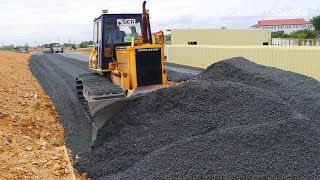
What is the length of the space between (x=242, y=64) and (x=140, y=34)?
8.91ft

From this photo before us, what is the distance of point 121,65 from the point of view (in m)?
9.07

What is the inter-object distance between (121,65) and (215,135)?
407cm

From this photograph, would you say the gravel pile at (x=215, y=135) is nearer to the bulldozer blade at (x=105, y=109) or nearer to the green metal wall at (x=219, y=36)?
the bulldozer blade at (x=105, y=109)

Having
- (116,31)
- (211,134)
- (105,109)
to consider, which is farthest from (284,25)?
(211,134)

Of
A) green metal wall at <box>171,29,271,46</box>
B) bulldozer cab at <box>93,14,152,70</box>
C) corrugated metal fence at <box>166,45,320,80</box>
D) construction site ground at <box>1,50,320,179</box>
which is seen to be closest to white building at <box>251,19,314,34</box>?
green metal wall at <box>171,29,271,46</box>

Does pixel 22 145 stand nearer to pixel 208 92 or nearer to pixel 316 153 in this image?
pixel 208 92

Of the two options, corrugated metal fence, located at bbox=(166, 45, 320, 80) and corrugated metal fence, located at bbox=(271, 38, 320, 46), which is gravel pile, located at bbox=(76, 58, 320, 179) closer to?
corrugated metal fence, located at bbox=(166, 45, 320, 80)

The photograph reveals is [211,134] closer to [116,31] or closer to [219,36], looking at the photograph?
[116,31]

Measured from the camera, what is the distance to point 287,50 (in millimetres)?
16859

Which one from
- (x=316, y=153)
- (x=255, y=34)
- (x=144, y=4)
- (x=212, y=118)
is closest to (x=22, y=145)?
(x=212, y=118)

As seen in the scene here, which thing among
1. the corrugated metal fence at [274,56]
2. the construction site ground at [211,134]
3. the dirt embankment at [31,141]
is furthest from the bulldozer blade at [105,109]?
the corrugated metal fence at [274,56]

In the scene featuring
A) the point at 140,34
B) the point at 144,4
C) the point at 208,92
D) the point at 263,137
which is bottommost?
the point at 263,137

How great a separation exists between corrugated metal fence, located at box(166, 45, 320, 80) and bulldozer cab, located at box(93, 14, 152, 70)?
9.20 meters

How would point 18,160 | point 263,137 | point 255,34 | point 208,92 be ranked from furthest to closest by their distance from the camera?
point 255,34 → point 208,92 → point 18,160 → point 263,137
